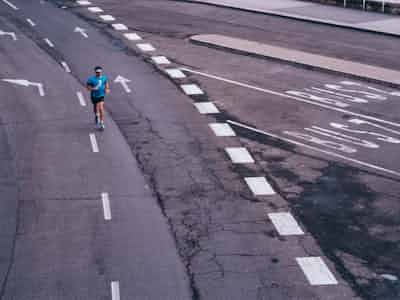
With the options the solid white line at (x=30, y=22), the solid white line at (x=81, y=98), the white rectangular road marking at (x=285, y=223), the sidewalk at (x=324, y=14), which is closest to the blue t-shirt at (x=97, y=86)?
the solid white line at (x=81, y=98)

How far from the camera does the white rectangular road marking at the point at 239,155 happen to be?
2267cm

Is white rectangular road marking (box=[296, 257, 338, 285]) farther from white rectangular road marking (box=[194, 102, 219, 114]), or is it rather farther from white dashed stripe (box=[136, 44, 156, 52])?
white dashed stripe (box=[136, 44, 156, 52])

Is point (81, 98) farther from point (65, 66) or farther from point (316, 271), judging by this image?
point (316, 271)

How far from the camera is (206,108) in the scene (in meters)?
27.6

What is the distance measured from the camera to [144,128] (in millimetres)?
25484

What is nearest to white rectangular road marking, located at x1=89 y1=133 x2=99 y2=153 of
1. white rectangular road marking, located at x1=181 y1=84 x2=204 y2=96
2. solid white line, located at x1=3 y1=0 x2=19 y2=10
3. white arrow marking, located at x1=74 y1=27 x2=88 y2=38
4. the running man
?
the running man

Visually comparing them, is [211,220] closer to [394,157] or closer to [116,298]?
[116,298]

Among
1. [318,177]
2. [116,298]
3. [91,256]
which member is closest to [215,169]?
[318,177]

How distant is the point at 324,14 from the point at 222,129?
2068 centimetres

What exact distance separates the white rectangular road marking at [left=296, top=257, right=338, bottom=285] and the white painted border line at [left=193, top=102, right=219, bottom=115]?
11.0 meters

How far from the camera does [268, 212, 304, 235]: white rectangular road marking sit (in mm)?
18200

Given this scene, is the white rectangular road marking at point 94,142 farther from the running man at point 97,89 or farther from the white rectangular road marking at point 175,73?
the white rectangular road marking at point 175,73

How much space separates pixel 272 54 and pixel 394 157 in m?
12.7

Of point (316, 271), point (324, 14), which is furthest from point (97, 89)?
point (324, 14)
